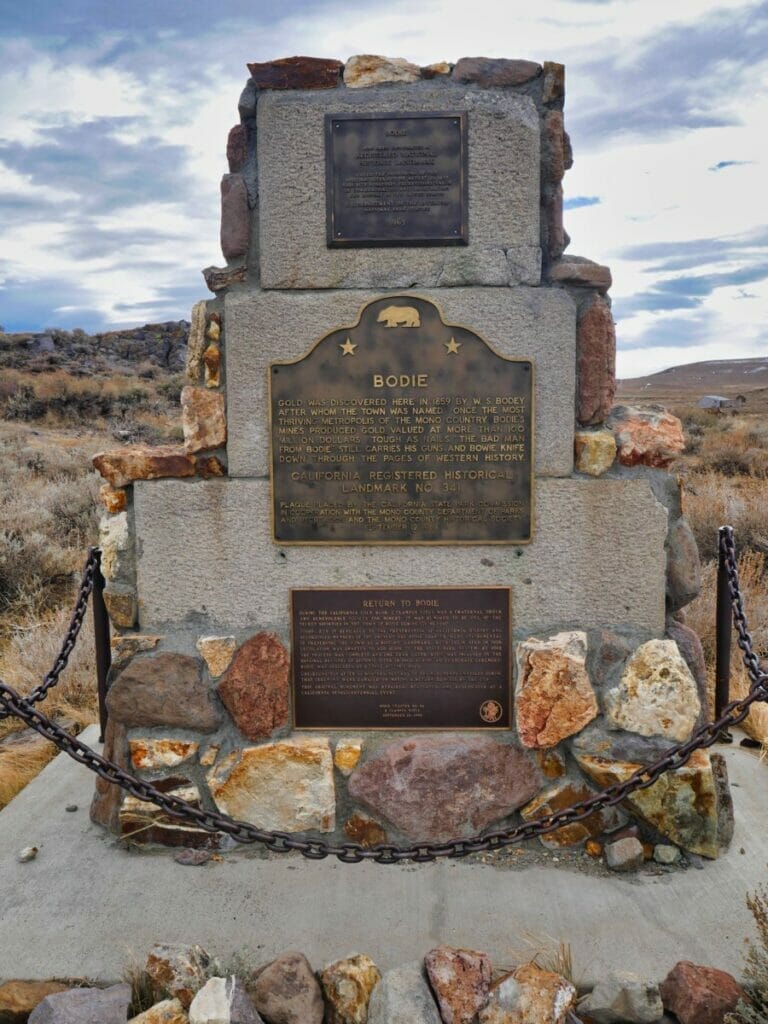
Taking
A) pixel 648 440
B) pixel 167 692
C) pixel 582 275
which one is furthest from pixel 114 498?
pixel 648 440

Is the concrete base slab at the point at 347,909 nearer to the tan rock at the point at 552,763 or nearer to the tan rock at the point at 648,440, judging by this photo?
the tan rock at the point at 552,763

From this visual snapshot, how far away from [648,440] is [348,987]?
238cm

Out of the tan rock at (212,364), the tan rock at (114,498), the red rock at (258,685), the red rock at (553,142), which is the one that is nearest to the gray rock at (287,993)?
the red rock at (258,685)

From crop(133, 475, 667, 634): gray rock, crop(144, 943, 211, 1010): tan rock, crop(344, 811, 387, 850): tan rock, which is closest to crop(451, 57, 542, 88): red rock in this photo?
crop(133, 475, 667, 634): gray rock

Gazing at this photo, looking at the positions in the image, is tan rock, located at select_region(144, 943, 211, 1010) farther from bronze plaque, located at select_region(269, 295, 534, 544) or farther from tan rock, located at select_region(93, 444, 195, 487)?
tan rock, located at select_region(93, 444, 195, 487)

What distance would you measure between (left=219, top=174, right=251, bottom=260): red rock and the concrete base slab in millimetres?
2632

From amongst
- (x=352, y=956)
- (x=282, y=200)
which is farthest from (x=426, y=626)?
(x=282, y=200)

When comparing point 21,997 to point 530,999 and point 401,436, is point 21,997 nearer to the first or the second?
point 530,999

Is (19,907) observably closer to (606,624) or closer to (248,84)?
(606,624)

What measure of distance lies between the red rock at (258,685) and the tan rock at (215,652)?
4 centimetres

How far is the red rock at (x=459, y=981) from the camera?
2.67 meters

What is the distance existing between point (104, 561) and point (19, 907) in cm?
142

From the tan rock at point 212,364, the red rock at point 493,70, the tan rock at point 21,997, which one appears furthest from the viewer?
the tan rock at point 212,364

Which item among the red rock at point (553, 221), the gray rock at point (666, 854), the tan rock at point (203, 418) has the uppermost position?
the red rock at point (553, 221)
